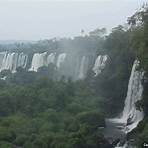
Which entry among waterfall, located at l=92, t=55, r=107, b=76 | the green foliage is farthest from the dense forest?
waterfall, located at l=92, t=55, r=107, b=76

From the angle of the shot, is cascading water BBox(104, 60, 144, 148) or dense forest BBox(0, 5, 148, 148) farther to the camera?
cascading water BBox(104, 60, 144, 148)

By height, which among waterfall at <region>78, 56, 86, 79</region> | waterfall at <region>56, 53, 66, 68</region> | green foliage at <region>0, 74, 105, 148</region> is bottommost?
green foliage at <region>0, 74, 105, 148</region>

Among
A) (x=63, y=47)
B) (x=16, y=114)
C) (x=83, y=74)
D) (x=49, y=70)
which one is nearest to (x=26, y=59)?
(x=63, y=47)

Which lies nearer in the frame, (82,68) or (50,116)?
(50,116)

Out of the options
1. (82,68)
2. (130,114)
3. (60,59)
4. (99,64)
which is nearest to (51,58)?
(60,59)

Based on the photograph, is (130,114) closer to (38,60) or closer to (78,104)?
(78,104)

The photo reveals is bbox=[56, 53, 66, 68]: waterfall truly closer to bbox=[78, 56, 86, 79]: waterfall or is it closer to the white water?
bbox=[78, 56, 86, 79]: waterfall
